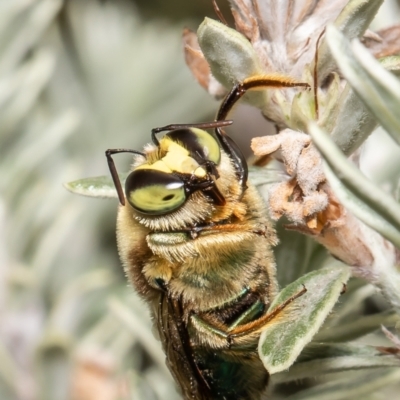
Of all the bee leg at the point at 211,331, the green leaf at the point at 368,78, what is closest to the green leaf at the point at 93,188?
the bee leg at the point at 211,331

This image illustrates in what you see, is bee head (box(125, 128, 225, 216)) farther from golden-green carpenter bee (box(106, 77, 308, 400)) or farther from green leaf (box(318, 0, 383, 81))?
green leaf (box(318, 0, 383, 81))

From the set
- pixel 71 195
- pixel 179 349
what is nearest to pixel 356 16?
pixel 179 349

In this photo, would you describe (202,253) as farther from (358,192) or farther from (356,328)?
(358,192)

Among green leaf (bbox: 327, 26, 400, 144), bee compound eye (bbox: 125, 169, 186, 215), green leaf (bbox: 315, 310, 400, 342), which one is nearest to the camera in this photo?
green leaf (bbox: 327, 26, 400, 144)

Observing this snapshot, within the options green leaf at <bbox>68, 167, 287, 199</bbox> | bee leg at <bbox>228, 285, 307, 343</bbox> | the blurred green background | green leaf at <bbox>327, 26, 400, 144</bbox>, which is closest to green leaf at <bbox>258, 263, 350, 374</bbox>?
bee leg at <bbox>228, 285, 307, 343</bbox>

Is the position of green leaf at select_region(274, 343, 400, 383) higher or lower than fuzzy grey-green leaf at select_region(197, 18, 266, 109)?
lower

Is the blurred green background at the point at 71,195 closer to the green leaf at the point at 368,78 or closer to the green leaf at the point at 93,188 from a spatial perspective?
the green leaf at the point at 93,188
